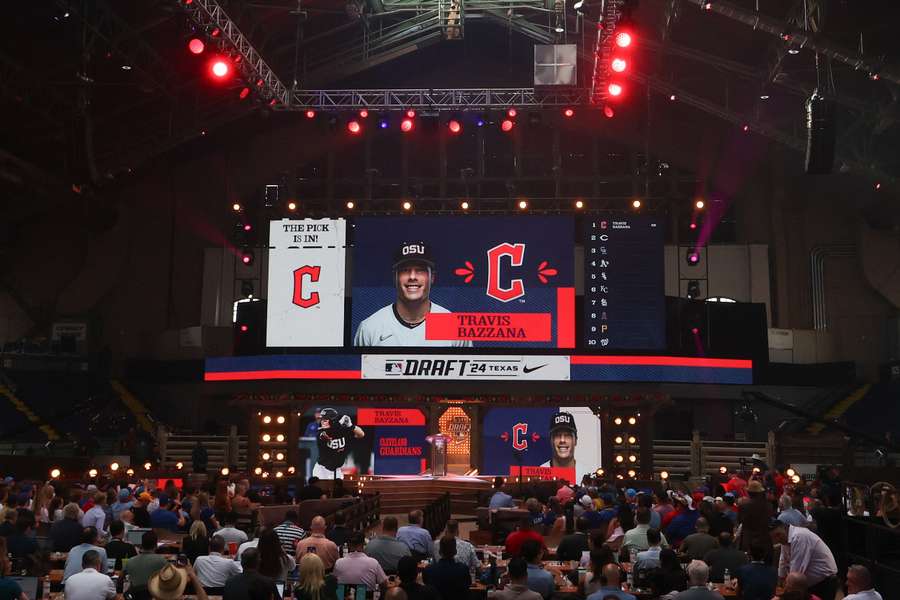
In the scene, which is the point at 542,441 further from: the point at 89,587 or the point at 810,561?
the point at 89,587

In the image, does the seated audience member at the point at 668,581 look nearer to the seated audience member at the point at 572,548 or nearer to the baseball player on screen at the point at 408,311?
the seated audience member at the point at 572,548

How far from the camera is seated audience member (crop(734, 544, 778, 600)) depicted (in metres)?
10.5

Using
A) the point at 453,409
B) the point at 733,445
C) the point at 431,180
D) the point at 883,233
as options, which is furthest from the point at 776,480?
the point at 431,180

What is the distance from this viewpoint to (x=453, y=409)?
32.2 meters

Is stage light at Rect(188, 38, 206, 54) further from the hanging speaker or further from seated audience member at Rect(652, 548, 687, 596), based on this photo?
seated audience member at Rect(652, 548, 687, 596)

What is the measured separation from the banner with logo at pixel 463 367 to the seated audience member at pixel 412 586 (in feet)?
68.8

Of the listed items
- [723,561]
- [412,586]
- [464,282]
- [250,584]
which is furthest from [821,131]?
[250,584]

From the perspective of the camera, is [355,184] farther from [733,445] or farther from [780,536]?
[780,536]

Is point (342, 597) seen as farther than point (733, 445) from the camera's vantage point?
No

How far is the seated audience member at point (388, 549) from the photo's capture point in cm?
1221

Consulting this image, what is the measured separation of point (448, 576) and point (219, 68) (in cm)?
1628

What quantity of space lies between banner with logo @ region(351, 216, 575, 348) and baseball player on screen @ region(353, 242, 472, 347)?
0.03m

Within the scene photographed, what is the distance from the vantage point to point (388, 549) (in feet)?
40.2

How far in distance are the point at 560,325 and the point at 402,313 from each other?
4450 millimetres
